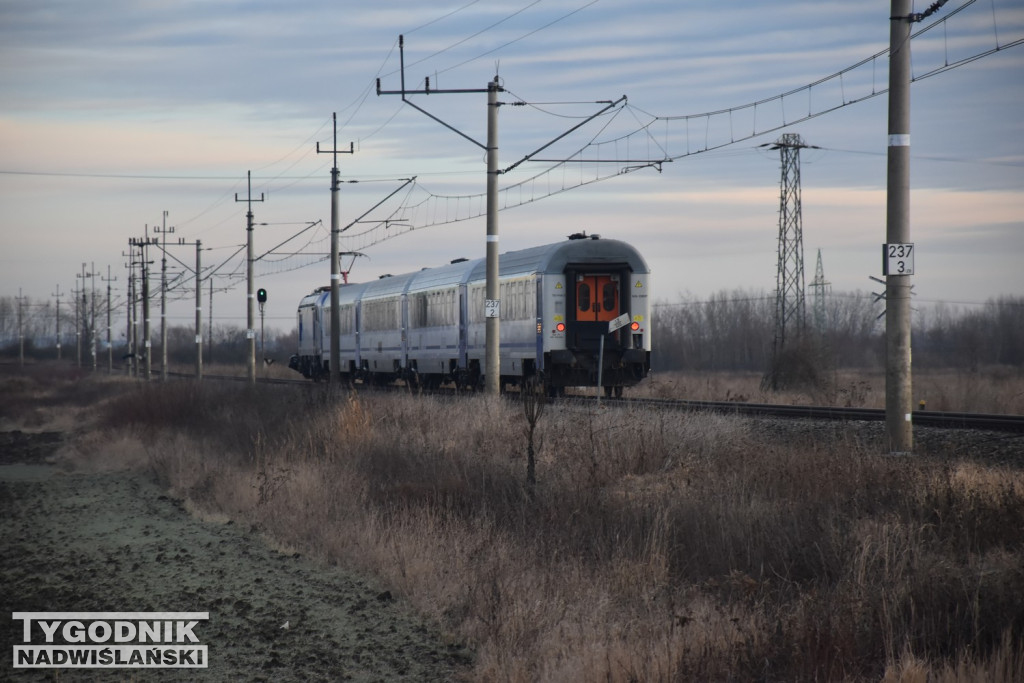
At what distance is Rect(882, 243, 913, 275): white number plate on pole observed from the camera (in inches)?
557

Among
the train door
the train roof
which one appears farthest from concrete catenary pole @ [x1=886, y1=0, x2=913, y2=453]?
the train door

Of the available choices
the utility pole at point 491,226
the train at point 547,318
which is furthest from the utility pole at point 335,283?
the utility pole at point 491,226

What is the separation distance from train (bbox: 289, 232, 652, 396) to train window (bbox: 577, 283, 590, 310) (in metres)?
0.02

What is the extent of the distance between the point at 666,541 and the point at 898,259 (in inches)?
230

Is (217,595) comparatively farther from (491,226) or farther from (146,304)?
(146,304)

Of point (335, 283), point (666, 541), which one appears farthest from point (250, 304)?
point (666, 541)

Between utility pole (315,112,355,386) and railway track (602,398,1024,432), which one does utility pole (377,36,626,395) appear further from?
utility pole (315,112,355,386)

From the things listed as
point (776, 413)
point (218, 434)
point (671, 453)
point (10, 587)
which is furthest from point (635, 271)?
point (10, 587)

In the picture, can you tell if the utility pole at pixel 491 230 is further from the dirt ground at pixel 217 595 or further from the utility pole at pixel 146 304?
the utility pole at pixel 146 304

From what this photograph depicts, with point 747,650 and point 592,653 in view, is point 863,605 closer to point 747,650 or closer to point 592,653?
point 747,650

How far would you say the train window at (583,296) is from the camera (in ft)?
91.3

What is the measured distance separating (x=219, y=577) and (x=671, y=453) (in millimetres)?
6080

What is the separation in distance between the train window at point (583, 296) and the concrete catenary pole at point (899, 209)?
45.2ft

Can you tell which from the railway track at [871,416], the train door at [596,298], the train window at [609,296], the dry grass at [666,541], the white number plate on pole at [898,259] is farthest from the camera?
the train window at [609,296]
